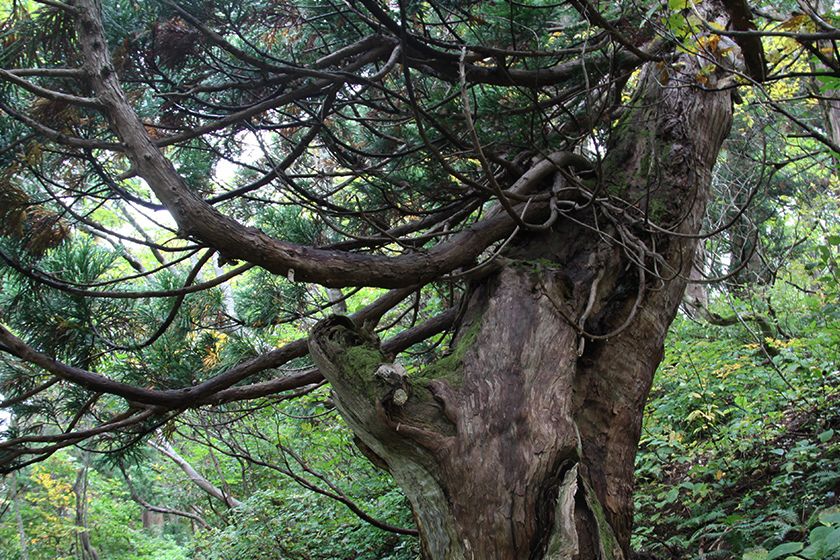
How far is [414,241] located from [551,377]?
2.65 ft

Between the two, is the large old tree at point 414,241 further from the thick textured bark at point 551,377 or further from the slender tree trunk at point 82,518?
the slender tree trunk at point 82,518

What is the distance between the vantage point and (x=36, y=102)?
90.2 inches

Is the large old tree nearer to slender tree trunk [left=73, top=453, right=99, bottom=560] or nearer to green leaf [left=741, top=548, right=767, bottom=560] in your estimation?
green leaf [left=741, top=548, right=767, bottom=560]

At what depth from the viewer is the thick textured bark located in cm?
188

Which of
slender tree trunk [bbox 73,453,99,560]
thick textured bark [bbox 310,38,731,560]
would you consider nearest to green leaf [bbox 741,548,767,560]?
thick textured bark [bbox 310,38,731,560]

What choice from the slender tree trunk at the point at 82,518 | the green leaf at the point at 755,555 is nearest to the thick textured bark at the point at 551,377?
the green leaf at the point at 755,555

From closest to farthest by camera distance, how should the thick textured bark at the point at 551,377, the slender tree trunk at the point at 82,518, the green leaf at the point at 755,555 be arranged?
the thick textured bark at the point at 551,377, the green leaf at the point at 755,555, the slender tree trunk at the point at 82,518

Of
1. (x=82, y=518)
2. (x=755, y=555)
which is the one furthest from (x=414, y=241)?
(x=82, y=518)

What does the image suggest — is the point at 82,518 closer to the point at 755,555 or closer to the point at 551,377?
the point at 551,377

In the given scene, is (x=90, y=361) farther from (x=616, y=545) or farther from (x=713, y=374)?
(x=713, y=374)

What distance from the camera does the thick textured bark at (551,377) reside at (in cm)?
188

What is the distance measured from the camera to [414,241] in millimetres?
2568

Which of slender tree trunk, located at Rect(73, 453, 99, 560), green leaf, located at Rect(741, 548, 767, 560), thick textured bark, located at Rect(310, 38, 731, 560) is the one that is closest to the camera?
thick textured bark, located at Rect(310, 38, 731, 560)

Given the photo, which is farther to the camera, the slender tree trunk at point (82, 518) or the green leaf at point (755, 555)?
the slender tree trunk at point (82, 518)
